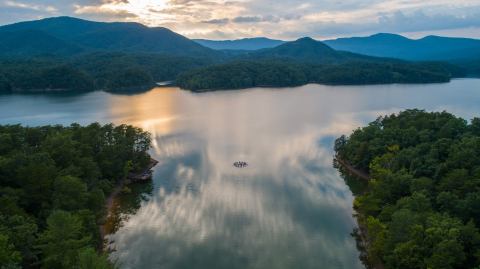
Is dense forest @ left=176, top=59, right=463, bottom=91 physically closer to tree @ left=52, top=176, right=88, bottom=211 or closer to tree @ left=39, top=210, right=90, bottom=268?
tree @ left=52, top=176, right=88, bottom=211

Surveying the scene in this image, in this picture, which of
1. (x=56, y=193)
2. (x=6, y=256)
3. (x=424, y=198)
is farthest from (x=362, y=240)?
(x=6, y=256)

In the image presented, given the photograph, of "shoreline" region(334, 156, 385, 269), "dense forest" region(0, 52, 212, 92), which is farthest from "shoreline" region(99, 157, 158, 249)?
"dense forest" region(0, 52, 212, 92)

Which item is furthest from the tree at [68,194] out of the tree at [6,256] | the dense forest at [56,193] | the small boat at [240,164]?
the small boat at [240,164]

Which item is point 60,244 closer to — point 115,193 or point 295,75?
point 115,193

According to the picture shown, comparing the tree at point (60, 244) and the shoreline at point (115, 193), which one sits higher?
the tree at point (60, 244)

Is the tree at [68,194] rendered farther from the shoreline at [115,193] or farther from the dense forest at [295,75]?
the dense forest at [295,75]

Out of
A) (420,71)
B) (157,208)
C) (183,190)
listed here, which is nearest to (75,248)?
(157,208)

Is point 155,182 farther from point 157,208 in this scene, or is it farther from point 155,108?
point 155,108
